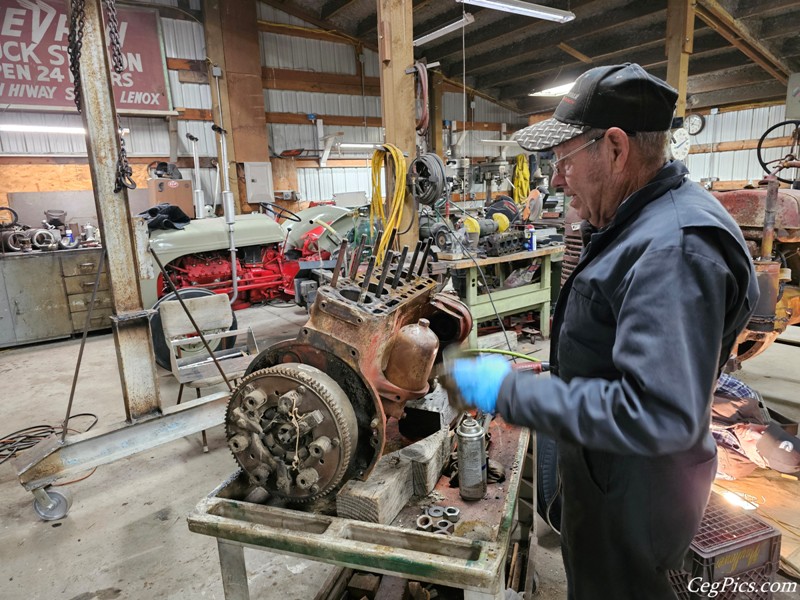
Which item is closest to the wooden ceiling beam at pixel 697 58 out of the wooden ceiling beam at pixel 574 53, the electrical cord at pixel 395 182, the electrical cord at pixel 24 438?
the wooden ceiling beam at pixel 574 53

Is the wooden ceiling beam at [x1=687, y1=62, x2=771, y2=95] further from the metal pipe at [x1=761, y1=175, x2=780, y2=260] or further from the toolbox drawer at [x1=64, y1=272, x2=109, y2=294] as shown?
the toolbox drawer at [x1=64, y1=272, x2=109, y2=294]

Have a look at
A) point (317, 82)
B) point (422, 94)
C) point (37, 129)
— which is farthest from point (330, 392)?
point (317, 82)

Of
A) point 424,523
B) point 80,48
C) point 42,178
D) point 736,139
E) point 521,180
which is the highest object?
point 736,139

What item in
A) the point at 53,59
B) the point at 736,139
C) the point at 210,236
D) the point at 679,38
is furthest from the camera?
the point at 736,139

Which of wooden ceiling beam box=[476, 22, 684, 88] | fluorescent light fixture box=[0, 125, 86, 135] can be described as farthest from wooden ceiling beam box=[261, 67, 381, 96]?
fluorescent light fixture box=[0, 125, 86, 135]

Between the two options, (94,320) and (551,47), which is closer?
(94,320)

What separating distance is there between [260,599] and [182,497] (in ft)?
2.89

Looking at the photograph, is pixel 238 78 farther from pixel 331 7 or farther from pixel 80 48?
pixel 80 48

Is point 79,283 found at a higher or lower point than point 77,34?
lower

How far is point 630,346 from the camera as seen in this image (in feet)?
2.37

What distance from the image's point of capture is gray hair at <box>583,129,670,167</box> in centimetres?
90

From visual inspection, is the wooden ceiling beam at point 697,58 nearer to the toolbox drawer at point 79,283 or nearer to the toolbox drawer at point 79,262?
the toolbox drawer at point 79,262

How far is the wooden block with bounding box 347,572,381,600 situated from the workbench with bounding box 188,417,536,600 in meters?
0.44

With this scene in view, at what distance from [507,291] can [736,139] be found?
8841 mm
